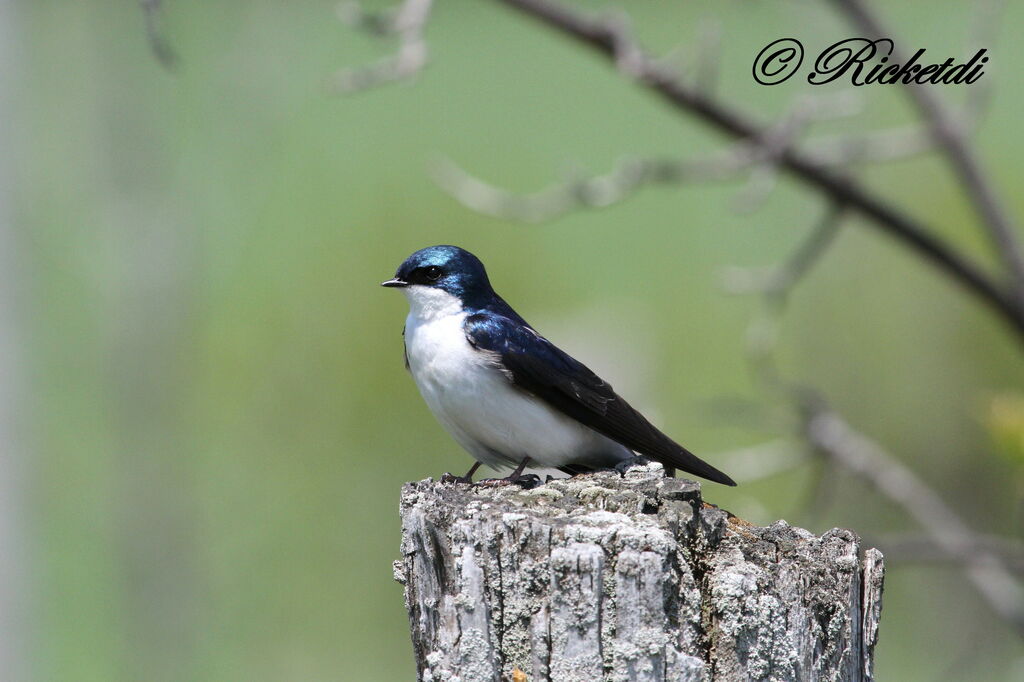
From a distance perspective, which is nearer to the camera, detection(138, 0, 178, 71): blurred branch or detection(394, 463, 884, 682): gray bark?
detection(394, 463, 884, 682): gray bark

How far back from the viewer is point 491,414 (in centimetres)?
287

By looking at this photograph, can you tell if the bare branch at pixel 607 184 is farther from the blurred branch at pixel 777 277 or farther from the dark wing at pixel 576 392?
the dark wing at pixel 576 392

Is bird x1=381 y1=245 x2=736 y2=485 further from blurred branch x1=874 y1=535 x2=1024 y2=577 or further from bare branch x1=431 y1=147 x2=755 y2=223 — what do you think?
blurred branch x1=874 y1=535 x2=1024 y2=577

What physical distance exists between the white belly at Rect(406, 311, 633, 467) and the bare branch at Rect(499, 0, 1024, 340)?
1.12 metres

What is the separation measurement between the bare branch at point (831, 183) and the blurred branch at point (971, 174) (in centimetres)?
9

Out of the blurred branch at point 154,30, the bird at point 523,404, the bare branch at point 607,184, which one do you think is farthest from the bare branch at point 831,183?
the blurred branch at point 154,30

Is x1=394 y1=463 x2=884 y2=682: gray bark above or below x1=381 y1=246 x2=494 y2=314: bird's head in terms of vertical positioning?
below

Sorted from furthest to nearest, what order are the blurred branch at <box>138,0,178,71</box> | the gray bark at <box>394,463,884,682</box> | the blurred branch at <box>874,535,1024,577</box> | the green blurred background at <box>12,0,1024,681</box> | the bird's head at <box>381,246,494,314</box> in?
1. the green blurred background at <box>12,0,1024,681</box>
2. the blurred branch at <box>874,535,1024,577</box>
3. the bird's head at <box>381,246,494,314</box>
4. the blurred branch at <box>138,0,178,71</box>
5. the gray bark at <box>394,463,884,682</box>

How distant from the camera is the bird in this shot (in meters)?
2.84

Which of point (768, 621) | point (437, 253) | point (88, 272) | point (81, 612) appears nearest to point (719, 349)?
point (81, 612)

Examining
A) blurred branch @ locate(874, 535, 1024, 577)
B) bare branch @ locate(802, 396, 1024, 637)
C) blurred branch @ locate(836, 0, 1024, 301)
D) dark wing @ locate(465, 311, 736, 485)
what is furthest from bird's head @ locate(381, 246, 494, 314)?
blurred branch @ locate(836, 0, 1024, 301)

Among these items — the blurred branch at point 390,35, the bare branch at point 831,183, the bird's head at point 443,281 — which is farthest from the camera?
the bare branch at point 831,183

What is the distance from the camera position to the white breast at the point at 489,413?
287 cm

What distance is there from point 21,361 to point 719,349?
5779mm
